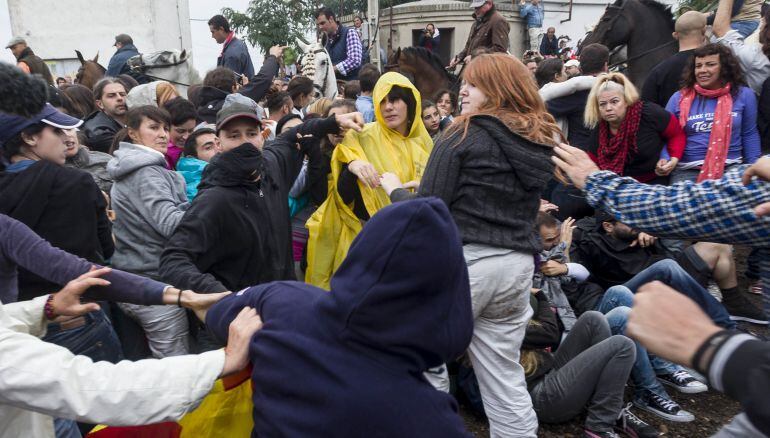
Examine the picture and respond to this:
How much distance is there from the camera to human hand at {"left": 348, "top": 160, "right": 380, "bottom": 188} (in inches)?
142

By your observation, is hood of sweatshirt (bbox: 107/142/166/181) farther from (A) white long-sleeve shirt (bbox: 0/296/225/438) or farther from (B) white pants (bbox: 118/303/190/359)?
(A) white long-sleeve shirt (bbox: 0/296/225/438)

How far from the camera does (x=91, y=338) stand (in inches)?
106

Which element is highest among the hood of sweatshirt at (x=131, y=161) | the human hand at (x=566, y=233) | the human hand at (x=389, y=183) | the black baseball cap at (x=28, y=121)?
the black baseball cap at (x=28, y=121)

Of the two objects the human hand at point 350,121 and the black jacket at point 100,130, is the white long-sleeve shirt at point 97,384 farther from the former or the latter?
the black jacket at point 100,130

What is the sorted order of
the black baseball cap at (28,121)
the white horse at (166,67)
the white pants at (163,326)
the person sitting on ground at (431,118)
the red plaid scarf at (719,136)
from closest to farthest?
the black baseball cap at (28,121) → the white pants at (163,326) → the red plaid scarf at (719,136) → the person sitting on ground at (431,118) → the white horse at (166,67)

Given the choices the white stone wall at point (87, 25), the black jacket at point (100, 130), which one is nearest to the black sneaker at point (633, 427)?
the black jacket at point (100, 130)

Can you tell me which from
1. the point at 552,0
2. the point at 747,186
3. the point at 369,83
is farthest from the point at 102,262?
the point at 552,0

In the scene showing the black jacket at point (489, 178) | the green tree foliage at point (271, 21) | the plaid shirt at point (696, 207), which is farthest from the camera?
the green tree foliage at point (271, 21)

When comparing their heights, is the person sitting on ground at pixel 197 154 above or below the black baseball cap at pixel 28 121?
below

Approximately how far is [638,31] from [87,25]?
1443 centimetres

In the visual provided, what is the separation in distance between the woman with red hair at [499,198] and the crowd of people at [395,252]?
1cm

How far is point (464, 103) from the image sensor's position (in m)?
3.11

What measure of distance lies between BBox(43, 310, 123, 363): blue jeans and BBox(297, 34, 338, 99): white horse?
5.73 m

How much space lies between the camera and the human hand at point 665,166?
17.1 ft
